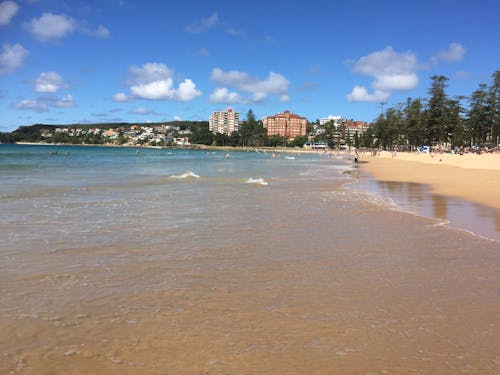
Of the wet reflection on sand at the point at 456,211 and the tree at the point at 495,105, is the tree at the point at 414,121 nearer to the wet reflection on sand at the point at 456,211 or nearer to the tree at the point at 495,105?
the tree at the point at 495,105

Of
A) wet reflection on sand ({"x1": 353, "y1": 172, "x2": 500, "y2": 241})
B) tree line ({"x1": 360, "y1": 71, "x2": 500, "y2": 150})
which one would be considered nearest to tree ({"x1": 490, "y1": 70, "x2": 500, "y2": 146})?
tree line ({"x1": 360, "y1": 71, "x2": 500, "y2": 150})

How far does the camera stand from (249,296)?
530cm

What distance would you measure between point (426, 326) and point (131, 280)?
3.78 meters

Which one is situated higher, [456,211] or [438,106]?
[438,106]

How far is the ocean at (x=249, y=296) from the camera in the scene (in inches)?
149

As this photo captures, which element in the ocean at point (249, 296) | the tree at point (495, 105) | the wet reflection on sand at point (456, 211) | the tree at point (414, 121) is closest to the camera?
the ocean at point (249, 296)

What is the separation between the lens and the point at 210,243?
8.20 meters

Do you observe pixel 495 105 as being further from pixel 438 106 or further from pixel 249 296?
pixel 249 296

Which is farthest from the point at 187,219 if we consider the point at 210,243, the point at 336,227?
the point at 336,227

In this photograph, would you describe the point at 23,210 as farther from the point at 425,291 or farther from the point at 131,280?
the point at 425,291

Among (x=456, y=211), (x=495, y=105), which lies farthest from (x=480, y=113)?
(x=456, y=211)

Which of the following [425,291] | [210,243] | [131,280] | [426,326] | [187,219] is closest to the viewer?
[426,326]

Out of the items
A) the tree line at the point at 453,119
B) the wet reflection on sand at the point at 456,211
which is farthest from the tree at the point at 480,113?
the wet reflection on sand at the point at 456,211

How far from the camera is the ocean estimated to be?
3783mm
